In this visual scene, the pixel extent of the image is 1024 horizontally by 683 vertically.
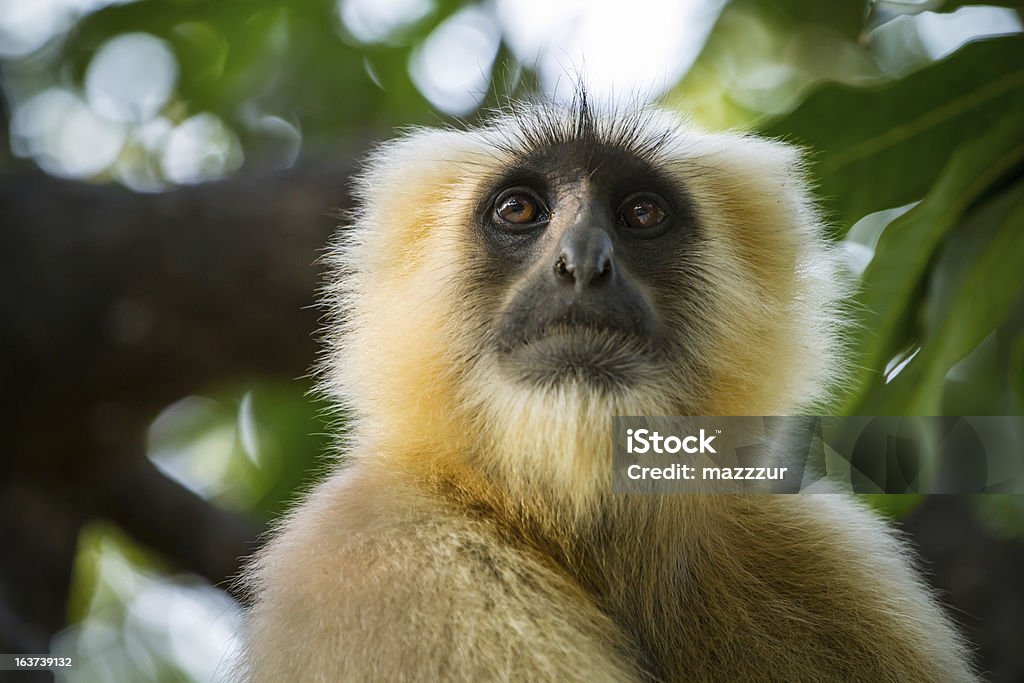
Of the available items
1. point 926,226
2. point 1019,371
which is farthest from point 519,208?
point 1019,371

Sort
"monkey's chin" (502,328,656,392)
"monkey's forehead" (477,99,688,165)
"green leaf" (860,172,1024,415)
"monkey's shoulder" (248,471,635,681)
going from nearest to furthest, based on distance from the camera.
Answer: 1. "monkey's shoulder" (248,471,635,681)
2. "monkey's chin" (502,328,656,392)
3. "green leaf" (860,172,1024,415)
4. "monkey's forehead" (477,99,688,165)

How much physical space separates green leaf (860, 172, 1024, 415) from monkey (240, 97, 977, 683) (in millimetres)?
390

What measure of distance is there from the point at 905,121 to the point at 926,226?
42 centimetres

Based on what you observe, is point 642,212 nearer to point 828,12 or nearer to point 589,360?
point 589,360

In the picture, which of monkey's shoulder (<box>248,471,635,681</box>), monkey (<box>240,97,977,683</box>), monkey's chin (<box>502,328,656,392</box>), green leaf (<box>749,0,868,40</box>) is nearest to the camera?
monkey's shoulder (<box>248,471,635,681</box>)

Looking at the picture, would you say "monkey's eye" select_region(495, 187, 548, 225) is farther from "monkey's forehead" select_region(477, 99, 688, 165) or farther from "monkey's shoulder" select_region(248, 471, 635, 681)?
"monkey's shoulder" select_region(248, 471, 635, 681)

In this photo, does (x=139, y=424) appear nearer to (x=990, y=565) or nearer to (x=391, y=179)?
(x=391, y=179)

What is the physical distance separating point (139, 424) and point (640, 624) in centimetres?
487

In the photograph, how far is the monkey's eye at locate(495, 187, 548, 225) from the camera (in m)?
3.59

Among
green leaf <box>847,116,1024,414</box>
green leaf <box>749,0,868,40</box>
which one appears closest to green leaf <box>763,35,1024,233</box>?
green leaf <box>847,116,1024,414</box>

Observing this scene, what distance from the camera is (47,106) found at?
24.6 ft

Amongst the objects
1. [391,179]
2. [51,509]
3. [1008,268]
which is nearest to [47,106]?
[51,509]

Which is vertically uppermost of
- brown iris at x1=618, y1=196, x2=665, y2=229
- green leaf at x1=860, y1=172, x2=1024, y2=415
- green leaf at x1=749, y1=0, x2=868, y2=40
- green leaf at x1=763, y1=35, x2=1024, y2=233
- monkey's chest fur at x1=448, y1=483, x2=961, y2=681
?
green leaf at x1=749, y1=0, x2=868, y2=40

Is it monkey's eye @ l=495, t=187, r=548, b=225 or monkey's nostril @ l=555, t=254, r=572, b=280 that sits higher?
monkey's eye @ l=495, t=187, r=548, b=225
